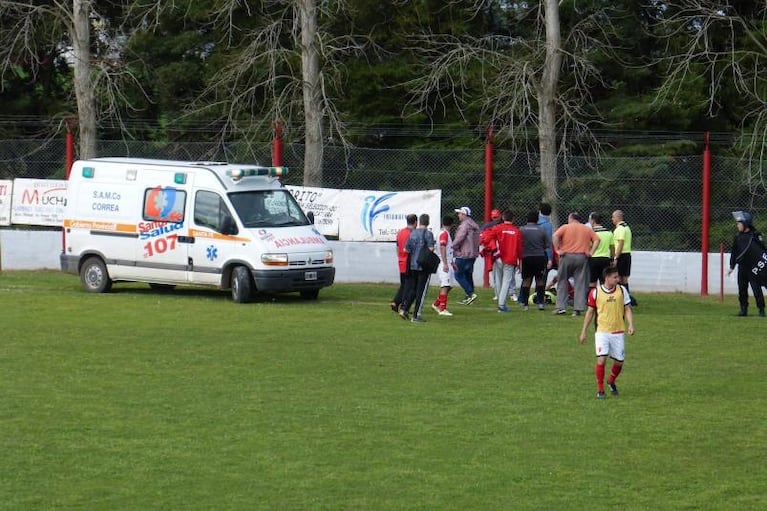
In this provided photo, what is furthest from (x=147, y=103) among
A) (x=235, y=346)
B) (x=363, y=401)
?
(x=363, y=401)

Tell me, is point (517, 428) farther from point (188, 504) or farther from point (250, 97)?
point (250, 97)

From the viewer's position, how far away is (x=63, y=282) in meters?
25.9

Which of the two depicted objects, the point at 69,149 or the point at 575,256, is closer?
the point at 575,256

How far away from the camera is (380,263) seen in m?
26.9

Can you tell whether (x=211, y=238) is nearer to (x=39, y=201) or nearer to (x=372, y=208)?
(x=372, y=208)

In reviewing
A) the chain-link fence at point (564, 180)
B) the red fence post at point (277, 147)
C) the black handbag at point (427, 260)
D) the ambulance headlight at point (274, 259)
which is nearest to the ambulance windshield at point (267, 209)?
the ambulance headlight at point (274, 259)

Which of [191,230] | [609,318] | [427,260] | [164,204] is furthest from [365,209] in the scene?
[609,318]

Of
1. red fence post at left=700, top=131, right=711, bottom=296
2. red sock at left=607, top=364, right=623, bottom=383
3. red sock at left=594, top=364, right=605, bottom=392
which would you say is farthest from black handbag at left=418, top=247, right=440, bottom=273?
red fence post at left=700, top=131, right=711, bottom=296

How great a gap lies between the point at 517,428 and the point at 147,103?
26.1 meters

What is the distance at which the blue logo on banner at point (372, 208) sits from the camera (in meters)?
26.8

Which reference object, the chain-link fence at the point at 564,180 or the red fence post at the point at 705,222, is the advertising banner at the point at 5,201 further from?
the red fence post at the point at 705,222

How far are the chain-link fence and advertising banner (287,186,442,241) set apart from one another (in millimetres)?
345

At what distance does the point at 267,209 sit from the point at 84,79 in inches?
384

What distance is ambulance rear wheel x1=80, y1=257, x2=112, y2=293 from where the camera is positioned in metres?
23.8
